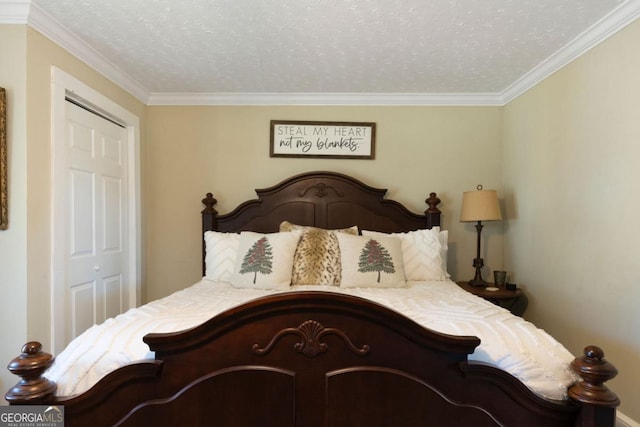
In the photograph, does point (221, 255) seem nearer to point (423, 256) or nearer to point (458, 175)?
point (423, 256)

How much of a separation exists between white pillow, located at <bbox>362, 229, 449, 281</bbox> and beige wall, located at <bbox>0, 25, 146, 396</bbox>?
201cm

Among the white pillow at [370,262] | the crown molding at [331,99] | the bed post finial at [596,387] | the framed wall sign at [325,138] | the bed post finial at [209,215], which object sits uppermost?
the crown molding at [331,99]

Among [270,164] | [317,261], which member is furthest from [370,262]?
[270,164]

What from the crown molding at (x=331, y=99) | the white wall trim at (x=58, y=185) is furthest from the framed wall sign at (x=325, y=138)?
the white wall trim at (x=58, y=185)

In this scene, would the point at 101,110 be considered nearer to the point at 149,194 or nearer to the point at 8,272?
the point at 149,194

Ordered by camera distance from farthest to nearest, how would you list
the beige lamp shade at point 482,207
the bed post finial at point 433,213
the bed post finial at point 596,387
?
the bed post finial at point 433,213
the beige lamp shade at point 482,207
the bed post finial at point 596,387

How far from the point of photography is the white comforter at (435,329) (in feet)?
3.84

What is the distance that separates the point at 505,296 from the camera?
244 centimetres

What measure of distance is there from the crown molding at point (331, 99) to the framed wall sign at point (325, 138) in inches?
7.5

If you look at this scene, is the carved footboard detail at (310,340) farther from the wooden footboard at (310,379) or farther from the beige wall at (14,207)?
the beige wall at (14,207)

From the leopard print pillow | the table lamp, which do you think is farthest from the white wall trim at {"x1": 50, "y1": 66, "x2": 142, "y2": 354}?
the table lamp

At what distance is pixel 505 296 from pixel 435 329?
4.57 feet

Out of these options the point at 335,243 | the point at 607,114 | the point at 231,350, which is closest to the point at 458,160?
the point at 607,114

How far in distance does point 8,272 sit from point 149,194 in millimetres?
1376
